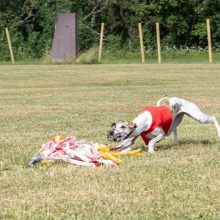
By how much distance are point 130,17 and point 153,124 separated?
3550cm

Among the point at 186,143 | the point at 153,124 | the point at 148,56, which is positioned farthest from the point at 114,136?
the point at 148,56

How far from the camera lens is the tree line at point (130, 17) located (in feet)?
129

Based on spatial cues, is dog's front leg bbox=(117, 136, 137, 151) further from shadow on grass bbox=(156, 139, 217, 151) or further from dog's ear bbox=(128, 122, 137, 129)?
shadow on grass bbox=(156, 139, 217, 151)

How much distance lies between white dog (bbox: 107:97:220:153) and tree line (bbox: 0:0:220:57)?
103ft

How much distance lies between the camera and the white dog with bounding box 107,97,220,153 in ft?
20.8

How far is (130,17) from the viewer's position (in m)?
41.6

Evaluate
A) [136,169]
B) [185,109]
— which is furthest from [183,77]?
[136,169]

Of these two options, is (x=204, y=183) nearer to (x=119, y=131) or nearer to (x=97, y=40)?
(x=119, y=131)

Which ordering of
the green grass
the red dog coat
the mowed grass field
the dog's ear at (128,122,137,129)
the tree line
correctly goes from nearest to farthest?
1. the mowed grass field
2. the dog's ear at (128,122,137,129)
3. the red dog coat
4. the green grass
5. the tree line

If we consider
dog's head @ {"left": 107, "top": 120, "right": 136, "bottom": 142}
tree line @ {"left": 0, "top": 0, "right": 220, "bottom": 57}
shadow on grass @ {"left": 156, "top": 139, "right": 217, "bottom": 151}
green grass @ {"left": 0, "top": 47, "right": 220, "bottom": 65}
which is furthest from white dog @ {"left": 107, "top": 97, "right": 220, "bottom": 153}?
tree line @ {"left": 0, "top": 0, "right": 220, "bottom": 57}

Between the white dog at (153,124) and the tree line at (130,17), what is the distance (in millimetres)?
31312

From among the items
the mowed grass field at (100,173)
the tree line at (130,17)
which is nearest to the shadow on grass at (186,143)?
the mowed grass field at (100,173)

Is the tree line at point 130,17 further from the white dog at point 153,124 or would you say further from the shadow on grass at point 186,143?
the white dog at point 153,124

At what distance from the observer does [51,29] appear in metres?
37.3
